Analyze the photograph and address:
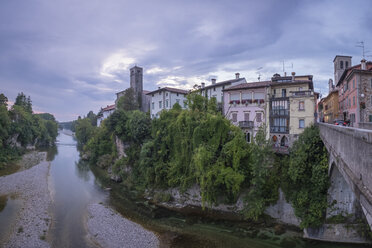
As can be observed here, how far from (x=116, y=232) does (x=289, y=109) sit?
81.9ft

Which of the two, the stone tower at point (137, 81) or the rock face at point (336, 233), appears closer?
the rock face at point (336, 233)

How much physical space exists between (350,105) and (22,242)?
3897 cm

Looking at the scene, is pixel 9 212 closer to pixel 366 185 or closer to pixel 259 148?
pixel 259 148

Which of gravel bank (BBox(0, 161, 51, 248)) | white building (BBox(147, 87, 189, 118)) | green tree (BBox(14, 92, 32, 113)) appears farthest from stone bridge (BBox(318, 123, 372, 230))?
green tree (BBox(14, 92, 32, 113))

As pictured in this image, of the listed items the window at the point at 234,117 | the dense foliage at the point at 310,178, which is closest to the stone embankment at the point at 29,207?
the dense foliage at the point at 310,178

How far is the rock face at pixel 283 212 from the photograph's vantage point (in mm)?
19500

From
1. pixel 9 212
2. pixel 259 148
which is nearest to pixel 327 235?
pixel 259 148

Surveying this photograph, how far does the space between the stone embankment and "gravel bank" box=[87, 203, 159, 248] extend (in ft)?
12.4

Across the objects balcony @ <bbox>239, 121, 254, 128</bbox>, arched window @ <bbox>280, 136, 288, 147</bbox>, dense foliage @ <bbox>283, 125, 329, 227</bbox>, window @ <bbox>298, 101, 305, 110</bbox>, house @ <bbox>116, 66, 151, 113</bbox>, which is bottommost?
dense foliage @ <bbox>283, 125, 329, 227</bbox>

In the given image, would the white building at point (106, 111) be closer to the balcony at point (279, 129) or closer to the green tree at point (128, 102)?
the green tree at point (128, 102)

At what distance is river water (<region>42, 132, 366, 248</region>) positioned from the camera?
1727cm

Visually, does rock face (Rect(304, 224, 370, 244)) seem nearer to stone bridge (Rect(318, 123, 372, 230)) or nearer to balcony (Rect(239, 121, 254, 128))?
stone bridge (Rect(318, 123, 372, 230))

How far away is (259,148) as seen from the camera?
1939 cm

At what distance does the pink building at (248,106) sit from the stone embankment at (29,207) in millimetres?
25033
